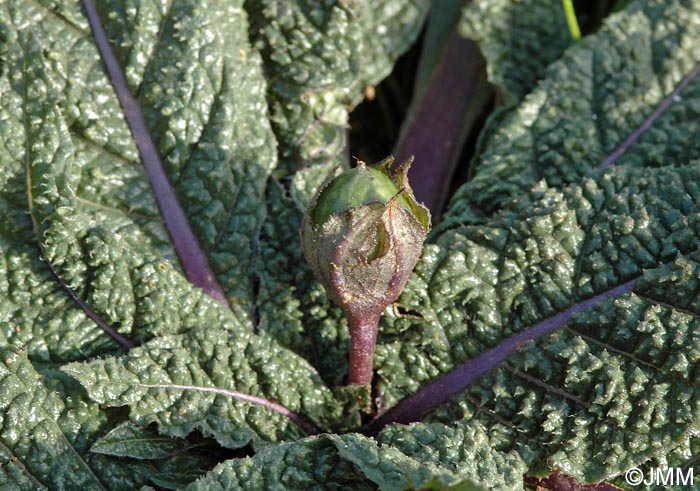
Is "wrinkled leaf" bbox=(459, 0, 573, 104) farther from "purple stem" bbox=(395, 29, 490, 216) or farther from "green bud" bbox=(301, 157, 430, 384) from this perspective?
"green bud" bbox=(301, 157, 430, 384)

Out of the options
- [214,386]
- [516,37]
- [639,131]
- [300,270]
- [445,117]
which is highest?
[516,37]

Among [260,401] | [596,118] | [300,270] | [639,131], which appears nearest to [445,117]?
[596,118]

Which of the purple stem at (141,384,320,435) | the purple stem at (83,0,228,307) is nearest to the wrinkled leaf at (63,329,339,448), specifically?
the purple stem at (141,384,320,435)

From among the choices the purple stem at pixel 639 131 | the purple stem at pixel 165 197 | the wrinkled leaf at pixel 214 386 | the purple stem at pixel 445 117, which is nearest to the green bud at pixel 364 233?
the wrinkled leaf at pixel 214 386

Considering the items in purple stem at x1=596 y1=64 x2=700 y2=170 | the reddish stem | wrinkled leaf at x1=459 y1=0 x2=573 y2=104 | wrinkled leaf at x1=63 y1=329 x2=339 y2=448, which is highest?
wrinkled leaf at x1=459 y1=0 x2=573 y2=104

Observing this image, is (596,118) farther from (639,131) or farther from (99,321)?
(99,321)

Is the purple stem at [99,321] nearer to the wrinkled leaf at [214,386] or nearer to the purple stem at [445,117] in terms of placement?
the wrinkled leaf at [214,386]

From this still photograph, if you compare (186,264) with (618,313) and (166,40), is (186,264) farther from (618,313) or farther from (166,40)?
(618,313)
